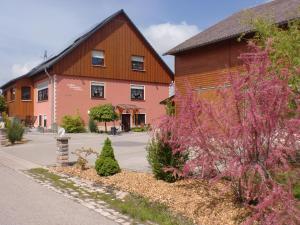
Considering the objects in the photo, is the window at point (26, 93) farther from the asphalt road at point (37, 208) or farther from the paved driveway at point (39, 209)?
the paved driveway at point (39, 209)

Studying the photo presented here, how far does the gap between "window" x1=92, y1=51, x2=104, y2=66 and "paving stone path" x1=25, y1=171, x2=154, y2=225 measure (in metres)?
27.2

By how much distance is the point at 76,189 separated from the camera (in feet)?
32.1

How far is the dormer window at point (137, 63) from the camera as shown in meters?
40.8

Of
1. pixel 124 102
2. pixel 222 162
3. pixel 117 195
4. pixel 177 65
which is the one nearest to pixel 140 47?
pixel 124 102

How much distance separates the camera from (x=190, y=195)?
795cm

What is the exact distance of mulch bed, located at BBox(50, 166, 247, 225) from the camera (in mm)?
6691

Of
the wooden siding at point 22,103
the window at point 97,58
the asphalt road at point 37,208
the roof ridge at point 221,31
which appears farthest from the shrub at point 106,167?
Result: the wooden siding at point 22,103

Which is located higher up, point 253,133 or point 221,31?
point 221,31

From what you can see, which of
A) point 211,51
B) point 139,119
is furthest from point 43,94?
point 211,51

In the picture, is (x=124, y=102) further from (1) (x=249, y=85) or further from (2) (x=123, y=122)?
(1) (x=249, y=85)

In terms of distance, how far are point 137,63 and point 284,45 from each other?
33396mm

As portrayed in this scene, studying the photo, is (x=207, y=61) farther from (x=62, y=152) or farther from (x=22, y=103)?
(x=22, y=103)

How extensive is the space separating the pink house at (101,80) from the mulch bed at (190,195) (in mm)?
25868

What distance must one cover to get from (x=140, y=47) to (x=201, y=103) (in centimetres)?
3560
